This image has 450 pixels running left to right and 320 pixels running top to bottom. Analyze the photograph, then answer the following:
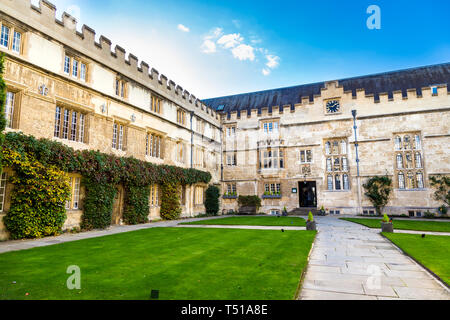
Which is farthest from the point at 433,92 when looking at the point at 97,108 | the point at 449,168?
the point at 97,108

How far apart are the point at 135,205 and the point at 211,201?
10328 mm

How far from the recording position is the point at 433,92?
23297 mm

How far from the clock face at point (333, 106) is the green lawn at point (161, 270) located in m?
19.7

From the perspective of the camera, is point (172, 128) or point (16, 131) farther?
point (172, 128)

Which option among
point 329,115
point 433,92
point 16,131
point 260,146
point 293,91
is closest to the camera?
point 16,131

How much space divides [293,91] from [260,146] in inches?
336

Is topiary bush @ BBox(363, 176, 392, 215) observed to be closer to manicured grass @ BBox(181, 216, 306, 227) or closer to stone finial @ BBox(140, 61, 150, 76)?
manicured grass @ BBox(181, 216, 306, 227)

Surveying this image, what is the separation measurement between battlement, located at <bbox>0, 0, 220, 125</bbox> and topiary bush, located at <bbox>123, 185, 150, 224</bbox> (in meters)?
7.17

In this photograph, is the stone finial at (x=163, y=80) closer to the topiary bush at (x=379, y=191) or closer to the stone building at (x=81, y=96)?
the stone building at (x=81, y=96)

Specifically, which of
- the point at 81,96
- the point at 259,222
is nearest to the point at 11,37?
the point at 81,96

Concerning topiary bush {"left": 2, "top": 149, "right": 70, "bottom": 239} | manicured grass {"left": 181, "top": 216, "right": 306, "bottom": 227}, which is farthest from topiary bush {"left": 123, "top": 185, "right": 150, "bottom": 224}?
topiary bush {"left": 2, "top": 149, "right": 70, "bottom": 239}

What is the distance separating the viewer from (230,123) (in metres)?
29.5

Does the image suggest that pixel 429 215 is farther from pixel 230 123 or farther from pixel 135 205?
pixel 135 205
